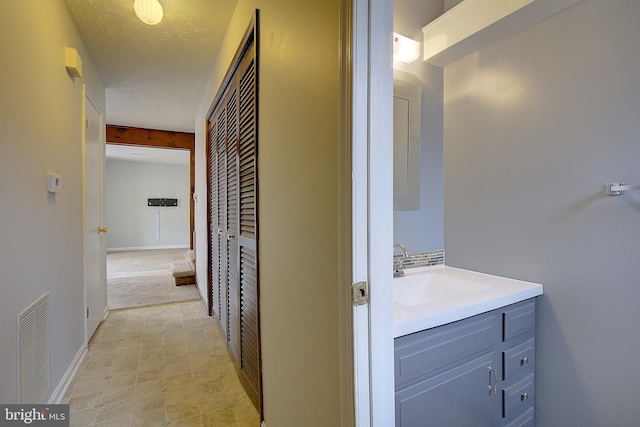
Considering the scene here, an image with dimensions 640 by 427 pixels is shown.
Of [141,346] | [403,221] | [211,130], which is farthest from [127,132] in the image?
[403,221]

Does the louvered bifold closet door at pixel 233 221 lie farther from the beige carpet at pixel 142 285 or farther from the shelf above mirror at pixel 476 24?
the beige carpet at pixel 142 285

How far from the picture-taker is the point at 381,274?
2.55 ft

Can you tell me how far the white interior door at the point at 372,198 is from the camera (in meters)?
0.74

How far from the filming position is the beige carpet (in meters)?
3.76

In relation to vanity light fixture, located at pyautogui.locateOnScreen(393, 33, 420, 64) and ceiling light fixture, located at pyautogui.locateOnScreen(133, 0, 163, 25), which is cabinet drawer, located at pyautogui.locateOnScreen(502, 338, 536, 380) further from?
ceiling light fixture, located at pyautogui.locateOnScreen(133, 0, 163, 25)

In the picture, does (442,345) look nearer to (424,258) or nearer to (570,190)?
(424,258)

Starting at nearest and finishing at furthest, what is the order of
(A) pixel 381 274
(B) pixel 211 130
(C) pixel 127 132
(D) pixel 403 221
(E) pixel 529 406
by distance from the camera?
(A) pixel 381 274, (E) pixel 529 406, (D) pixel 403 221, (B) pixel 211 130, (C) pixel 127 132

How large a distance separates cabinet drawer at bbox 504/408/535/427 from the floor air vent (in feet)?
7.29

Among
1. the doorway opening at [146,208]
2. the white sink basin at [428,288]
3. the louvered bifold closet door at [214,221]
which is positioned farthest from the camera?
the doorway opening at [146,208]

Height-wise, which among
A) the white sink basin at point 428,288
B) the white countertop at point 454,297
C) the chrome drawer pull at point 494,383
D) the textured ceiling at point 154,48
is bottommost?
the chrome drawer pull at point 494,383

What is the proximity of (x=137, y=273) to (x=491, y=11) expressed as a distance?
6.04 meters

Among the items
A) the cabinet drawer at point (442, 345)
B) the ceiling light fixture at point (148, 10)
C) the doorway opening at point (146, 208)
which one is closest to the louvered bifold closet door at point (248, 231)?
the ceiling light fixture at point (148, 10)

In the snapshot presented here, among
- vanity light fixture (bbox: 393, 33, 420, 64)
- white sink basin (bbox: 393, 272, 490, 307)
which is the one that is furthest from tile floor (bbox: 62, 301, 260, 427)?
vanity light fixture (bbox: 393, 33, 420, 64)

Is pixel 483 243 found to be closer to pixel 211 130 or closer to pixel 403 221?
pixel 403 221
